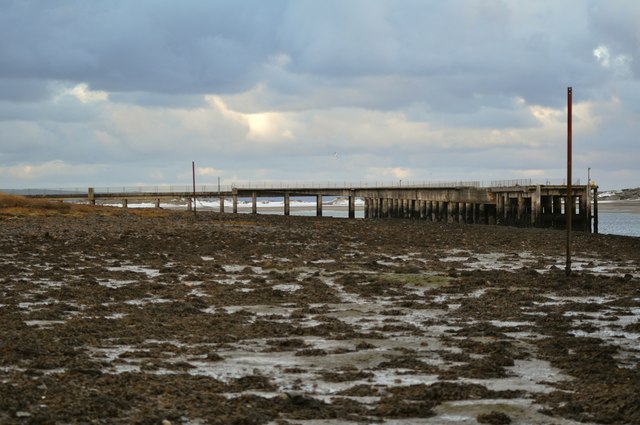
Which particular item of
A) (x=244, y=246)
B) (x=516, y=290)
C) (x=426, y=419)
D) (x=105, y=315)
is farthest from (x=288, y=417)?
(x=244, y=246)

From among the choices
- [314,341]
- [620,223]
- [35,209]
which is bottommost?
[620,223]

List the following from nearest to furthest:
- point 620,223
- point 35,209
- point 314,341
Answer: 1. point 314,341
2. point 35,209
3. point 620,223

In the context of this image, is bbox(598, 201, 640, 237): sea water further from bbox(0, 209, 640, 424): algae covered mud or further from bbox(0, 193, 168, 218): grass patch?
bbox(0, 209, 640, 424): algae covered mud

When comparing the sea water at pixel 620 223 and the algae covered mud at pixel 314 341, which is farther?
the sea water at pixel 620 223

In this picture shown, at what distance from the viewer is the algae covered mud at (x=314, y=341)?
9641mm

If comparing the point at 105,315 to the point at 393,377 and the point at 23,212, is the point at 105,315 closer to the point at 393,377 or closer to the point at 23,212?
the point at 393,377

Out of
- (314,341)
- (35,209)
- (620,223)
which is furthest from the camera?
(620,223)

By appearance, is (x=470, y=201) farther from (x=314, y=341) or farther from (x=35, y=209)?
(x=314, y=341)

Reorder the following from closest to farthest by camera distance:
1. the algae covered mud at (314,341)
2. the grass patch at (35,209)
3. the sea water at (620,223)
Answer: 1. the algae covered mud at (314,341)
2. the grass patch at (35,209)
3. the sea water at (620,223)

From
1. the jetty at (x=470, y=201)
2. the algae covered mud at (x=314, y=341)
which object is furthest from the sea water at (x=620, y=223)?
the algae covered mud at (x=314, y=341)

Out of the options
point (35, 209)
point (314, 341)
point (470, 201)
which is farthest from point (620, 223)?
point (314, 341)

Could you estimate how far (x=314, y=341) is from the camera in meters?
14.1

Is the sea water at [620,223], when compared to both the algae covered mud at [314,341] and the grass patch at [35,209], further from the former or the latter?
the algae covered mud at [314,341]

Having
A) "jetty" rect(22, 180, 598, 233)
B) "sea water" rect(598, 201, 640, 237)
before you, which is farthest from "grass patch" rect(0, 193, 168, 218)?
"sea water" rect(598, 201, 640, 237)
